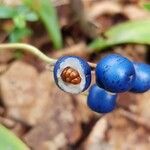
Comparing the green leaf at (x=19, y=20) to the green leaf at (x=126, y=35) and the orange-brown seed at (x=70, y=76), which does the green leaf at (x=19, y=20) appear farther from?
the orange-brown seed at (x=70, y=76)

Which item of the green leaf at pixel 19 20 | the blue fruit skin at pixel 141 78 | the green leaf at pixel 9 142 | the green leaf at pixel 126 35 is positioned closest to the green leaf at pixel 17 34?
the green leaf at pixel 19 20

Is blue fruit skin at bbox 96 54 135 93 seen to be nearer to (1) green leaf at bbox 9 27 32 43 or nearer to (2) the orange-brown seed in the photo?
(2) the orange-brown seed

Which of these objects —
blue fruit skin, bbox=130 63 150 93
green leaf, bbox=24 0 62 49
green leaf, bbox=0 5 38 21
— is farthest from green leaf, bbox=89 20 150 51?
blue fruit skin, bbox=130 63 150 93

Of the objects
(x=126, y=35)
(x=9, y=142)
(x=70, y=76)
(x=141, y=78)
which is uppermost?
(x=70, y=76)

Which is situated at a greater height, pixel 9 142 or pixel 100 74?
pixel 100 74

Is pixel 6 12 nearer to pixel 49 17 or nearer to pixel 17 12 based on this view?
pixel 17 12

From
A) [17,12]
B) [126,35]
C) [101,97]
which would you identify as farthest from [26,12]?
[101,97]
